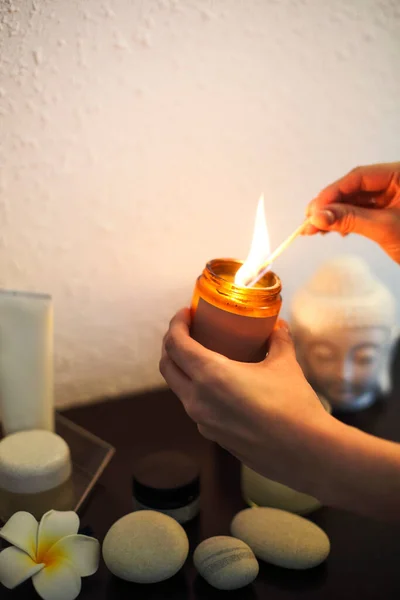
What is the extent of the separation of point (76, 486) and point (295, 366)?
10.2 inches

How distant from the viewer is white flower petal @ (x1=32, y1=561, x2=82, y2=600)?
1.40ft

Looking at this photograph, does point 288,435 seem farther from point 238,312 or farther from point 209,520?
point 209,520

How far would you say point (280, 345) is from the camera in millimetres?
435

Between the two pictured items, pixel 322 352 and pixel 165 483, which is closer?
pixel 165 483

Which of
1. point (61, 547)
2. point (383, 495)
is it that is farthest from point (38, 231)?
point (383, 495)

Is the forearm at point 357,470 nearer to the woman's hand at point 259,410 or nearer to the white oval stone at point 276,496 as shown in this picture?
the woman's hand at point 259,410

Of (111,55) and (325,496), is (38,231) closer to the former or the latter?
(111,55)

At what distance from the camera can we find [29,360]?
0.54 meters

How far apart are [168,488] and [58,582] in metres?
0.11

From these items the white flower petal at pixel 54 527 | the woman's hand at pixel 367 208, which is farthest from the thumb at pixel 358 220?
the white flower petal at pixel 54 527

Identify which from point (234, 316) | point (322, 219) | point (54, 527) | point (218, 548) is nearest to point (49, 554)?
point (54, 527)

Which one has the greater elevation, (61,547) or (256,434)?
(256,434)

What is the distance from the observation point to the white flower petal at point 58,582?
0.43 metres

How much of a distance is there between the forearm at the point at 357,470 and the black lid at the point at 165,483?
0.16 m
